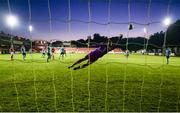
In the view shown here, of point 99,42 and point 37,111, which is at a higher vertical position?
point 99,42

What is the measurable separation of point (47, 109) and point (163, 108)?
82.7 inches

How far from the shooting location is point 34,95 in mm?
5727

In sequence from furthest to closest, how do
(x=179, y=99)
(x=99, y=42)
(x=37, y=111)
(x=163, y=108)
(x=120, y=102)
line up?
(x=99, y=42)
(x=179, y=99)
(x=120, y=102)
(x=163, y=108)
(x=37, y=111)

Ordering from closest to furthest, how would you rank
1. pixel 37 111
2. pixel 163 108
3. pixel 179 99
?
pixel 37 111
pixel 163 108
pixel 179 99

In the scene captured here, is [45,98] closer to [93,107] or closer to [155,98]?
[93,107]

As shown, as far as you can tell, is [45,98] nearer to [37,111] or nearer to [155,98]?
[37,111]

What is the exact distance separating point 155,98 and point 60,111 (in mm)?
2283

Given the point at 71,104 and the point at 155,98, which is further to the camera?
the point at 155,98

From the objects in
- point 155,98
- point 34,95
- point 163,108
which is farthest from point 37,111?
point 155,98

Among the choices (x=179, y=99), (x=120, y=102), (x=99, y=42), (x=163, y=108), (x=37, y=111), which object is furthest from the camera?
(x=99, y=42)

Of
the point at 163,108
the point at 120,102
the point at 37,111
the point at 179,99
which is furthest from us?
the point at 179,99

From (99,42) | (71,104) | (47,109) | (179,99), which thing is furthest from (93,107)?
(99,42)

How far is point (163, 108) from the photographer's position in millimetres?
4754

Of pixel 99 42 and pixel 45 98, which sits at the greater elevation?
pixel 99 42
